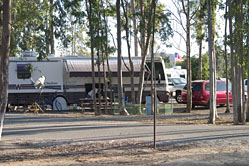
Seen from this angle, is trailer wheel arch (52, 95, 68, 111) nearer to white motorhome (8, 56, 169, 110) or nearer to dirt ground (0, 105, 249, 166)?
white motorhome (8, 56, 169, 110)

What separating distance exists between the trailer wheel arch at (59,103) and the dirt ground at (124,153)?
13.3 m

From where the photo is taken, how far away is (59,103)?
25.2 meters

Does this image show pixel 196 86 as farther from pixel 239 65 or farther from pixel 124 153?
pixel 124 153

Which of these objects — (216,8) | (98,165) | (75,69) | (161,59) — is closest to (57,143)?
(98,165)

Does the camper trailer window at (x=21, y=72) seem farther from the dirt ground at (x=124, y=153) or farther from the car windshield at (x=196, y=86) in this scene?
the dirt ground at (x=124, y=153)

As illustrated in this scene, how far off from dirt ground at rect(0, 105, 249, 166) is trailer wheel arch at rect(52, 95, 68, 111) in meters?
13.3

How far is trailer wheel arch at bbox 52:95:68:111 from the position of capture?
990 inches

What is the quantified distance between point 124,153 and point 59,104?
52.1 ft

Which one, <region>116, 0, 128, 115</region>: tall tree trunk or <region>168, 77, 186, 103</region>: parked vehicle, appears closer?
<region>116, 0, 128, 115</region>: tall tree trunk

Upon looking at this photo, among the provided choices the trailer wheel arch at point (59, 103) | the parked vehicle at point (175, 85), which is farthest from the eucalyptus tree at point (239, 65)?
the parked vehicle at point (175, 85)

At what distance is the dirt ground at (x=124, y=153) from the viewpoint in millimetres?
8797

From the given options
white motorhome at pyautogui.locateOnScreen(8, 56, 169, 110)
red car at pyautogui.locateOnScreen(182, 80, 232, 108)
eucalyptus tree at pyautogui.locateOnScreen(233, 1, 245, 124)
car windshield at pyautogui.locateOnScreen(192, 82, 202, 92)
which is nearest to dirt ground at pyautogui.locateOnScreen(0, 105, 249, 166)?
eucalyptus tree at pyautogui.locateOnScreen(233, 1, 245, 124)

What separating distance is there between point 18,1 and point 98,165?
37.7 ft

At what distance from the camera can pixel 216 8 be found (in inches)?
Result: 731
